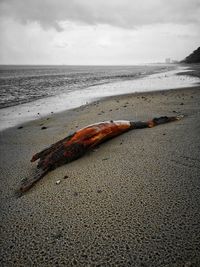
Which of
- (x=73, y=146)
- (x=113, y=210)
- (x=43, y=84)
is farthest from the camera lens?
(x=43, y=84)

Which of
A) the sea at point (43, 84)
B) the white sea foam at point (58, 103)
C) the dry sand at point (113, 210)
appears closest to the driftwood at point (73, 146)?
the dry sand at point (113, 210)

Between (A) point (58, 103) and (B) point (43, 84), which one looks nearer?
(A) point (58, 103)

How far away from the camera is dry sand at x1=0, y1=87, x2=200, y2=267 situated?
180 cm

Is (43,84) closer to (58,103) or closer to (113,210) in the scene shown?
(58,103)

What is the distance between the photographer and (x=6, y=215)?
2.60 metres

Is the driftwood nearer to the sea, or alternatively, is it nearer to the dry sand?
the dry sand

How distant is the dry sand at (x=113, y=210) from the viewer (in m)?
1.80

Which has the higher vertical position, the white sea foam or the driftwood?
the driftwood

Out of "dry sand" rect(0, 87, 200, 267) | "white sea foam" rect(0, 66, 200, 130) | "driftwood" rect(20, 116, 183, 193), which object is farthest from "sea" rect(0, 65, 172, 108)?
"dry sand" rect(0, 87, 200, 267)

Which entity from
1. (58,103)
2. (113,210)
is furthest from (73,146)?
(58,103)

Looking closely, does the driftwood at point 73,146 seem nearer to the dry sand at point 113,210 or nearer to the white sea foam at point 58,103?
the dry sand at point 113,210

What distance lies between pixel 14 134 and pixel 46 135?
4.25 feet

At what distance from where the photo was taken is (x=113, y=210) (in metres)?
2.27

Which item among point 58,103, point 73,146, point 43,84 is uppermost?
point 73,146
